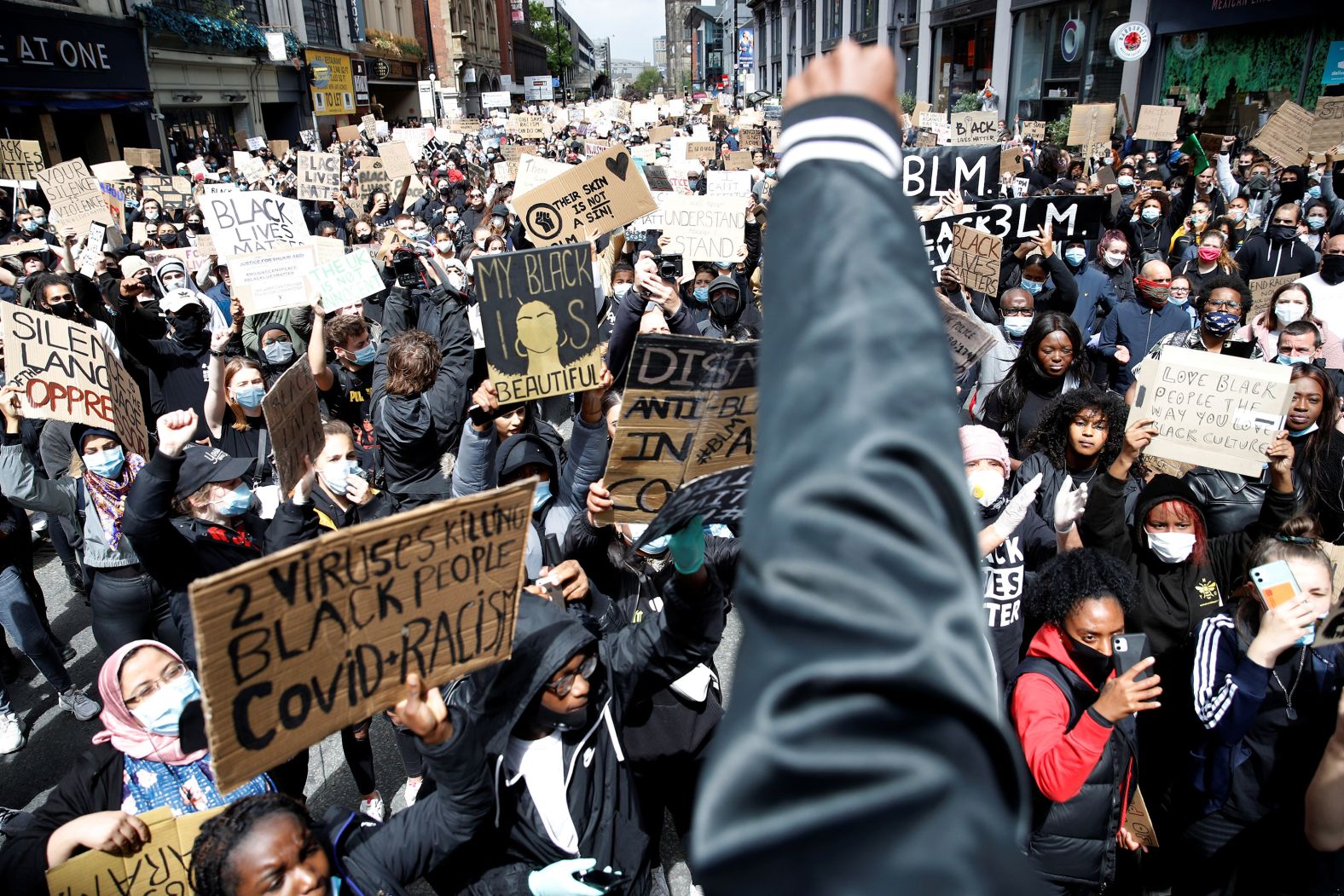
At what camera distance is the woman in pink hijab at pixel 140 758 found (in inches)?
107

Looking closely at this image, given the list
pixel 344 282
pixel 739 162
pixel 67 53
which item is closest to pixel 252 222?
pixel 344 282

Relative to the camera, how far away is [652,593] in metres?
3.66

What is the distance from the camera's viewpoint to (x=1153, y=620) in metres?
3.61

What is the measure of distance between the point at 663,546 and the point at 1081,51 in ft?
92.7

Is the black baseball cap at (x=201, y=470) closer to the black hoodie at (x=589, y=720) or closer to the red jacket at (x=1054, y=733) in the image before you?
the black hoodie at (x=589, y=720)

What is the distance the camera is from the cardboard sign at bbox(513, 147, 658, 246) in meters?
6.60

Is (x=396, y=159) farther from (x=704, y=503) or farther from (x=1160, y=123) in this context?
(x=704, y=503)

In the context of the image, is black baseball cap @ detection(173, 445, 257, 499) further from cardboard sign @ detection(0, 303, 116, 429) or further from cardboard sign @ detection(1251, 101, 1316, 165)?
cardboard sign @ detection(1251, 101, 1316, 165)

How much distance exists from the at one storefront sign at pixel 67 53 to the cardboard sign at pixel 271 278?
1977 cm

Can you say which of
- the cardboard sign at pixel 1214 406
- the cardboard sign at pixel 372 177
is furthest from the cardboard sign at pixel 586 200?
the cardboard sign at pixel 372 177

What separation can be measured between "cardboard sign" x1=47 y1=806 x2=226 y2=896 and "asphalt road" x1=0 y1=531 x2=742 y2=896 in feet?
4.91

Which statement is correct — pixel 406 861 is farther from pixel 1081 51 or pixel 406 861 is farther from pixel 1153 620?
pixel 1081 51

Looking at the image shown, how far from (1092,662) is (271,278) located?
603cm

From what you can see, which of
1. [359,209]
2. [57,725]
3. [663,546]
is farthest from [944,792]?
[359,209]
